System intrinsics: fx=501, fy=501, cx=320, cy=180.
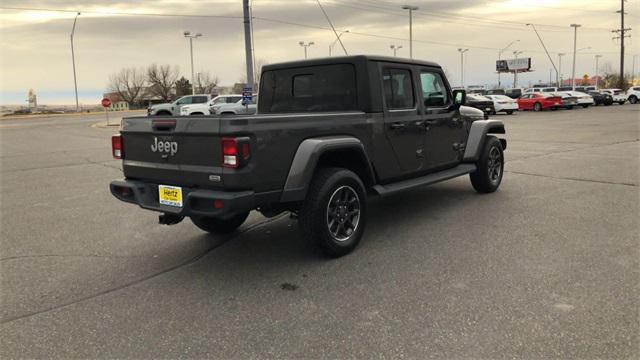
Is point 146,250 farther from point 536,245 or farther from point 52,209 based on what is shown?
point 536,245

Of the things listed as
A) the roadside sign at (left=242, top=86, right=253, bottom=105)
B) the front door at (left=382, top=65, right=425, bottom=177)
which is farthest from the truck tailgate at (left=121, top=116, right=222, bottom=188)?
the roadside sign at (left=242, top=86, right=253, bottom=105)

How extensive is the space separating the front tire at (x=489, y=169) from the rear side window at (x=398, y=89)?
6.20 feet

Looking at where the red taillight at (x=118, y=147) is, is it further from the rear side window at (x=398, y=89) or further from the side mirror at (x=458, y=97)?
the side mirror at (x=458, y=97)

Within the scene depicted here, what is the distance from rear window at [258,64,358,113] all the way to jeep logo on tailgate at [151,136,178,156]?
5.74ft

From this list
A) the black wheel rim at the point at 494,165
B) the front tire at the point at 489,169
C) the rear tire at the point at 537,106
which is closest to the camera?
the front tire at the point at 489,169

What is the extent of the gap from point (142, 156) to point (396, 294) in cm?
263

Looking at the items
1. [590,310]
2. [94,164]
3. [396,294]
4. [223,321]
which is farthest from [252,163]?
[94,164]

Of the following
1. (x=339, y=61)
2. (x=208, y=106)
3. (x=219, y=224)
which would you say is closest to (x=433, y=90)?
(x=339, y=61)

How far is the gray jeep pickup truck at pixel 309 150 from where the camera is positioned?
4.01 m

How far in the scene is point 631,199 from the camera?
22.4 ft

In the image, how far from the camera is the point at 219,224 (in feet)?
18.5

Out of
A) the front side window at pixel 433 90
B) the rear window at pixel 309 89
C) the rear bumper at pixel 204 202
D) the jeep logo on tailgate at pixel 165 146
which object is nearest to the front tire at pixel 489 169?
the front side window at pixel 433 90

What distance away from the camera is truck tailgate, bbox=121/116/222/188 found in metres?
4.03

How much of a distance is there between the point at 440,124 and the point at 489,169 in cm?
155
